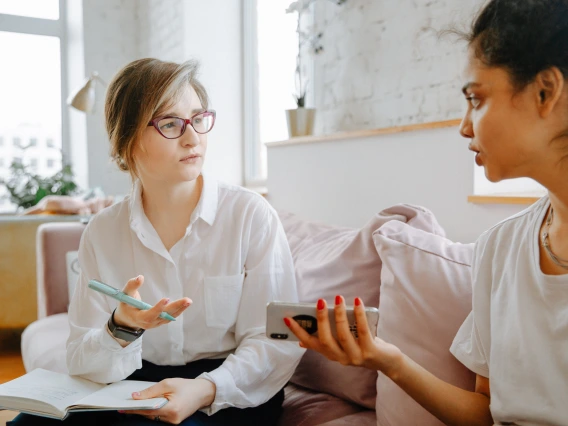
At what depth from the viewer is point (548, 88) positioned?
0.80 metres

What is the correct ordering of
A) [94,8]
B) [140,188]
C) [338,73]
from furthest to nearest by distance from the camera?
[94,8] → [338,73] → [140,188]

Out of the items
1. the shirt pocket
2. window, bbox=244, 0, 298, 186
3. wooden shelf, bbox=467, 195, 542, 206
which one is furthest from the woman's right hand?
window, bbox=244, 0, 298, 186

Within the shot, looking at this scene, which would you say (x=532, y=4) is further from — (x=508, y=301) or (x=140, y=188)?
(x=140, y=188)

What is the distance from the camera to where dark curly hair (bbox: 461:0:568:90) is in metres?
0.80

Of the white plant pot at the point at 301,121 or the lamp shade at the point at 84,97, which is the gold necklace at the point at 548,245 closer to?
the white plant pot at the point at 301,121

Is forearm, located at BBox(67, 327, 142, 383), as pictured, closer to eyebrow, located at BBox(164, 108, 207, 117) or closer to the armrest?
eyebrow, located at BBox(164, 108, 207, 117)

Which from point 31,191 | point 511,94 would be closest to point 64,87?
point 31,191

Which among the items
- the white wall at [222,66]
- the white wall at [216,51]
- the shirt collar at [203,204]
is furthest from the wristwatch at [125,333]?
the white wall at [222,66]

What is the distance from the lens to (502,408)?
0.91m

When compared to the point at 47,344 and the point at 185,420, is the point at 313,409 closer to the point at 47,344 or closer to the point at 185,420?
the point at 185,420

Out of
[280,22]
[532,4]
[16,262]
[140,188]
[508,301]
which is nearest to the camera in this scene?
[532,4]

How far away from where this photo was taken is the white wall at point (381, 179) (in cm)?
191

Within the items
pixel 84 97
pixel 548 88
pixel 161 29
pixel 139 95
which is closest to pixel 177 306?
pixel 139 95

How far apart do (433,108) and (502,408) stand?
5.57 feet
